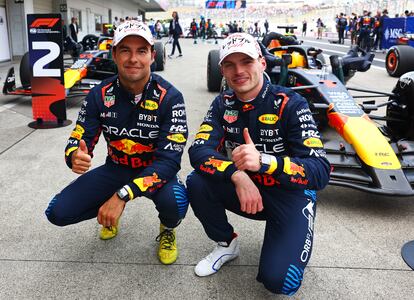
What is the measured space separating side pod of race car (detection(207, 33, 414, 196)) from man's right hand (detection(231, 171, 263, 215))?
1.31 feet

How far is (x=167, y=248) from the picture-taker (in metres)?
2.33

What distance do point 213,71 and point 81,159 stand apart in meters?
5.39

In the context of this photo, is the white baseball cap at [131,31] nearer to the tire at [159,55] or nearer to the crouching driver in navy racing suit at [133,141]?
the crouching driver in navy racing suit at [133,141]

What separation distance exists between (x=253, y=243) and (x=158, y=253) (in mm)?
605

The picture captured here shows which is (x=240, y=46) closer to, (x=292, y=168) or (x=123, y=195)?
(x=292, y=168)

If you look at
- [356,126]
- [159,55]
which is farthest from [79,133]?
[159,55]

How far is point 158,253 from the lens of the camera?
7.79 feet

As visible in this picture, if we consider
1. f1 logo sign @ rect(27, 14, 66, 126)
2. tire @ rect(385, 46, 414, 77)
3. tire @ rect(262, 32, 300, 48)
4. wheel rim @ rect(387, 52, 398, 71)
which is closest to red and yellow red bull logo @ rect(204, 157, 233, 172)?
f1 logo sign @ rect(27, 14, 66, 126)

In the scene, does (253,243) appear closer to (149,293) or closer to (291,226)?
(291,226)

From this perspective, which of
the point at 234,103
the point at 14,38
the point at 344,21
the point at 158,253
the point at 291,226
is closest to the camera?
the point at 291,226

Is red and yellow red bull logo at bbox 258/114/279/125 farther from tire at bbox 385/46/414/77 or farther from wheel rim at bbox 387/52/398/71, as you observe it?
wheel rim at bbox 387/52/398/71

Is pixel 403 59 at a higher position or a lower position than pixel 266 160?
higher

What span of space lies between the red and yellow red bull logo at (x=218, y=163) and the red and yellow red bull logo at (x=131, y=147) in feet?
1.45

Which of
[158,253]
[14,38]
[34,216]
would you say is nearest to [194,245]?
[158,253]
